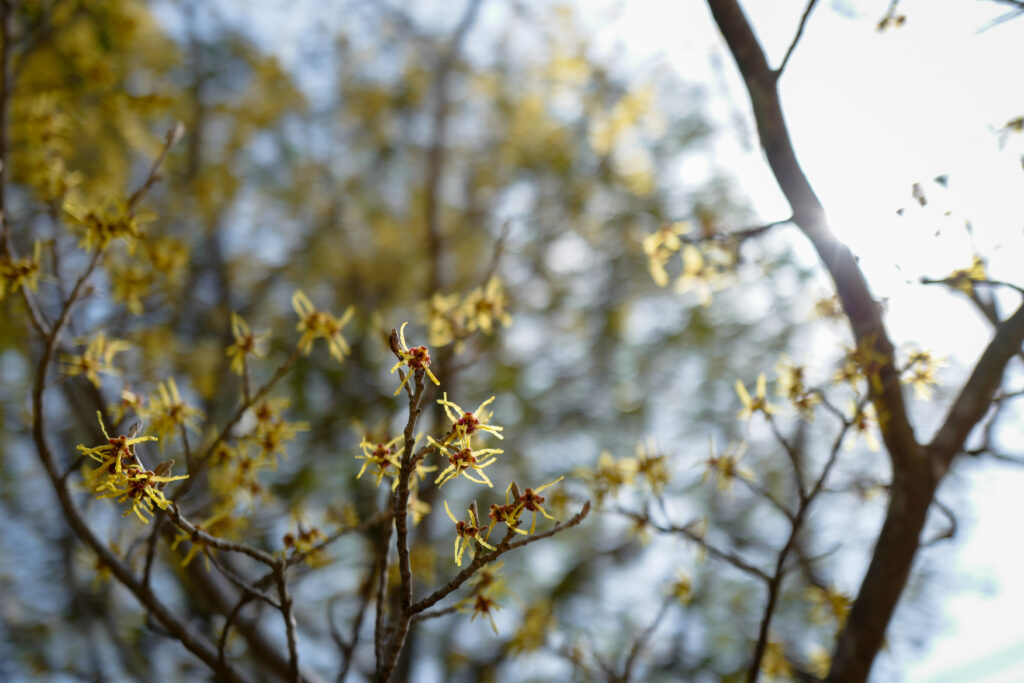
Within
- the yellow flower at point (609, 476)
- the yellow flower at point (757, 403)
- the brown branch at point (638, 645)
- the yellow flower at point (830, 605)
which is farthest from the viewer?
the yellow flower at point (830, 605)

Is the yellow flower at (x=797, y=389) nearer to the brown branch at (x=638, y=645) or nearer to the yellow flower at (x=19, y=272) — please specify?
the brown branch at (x=638, y=645)

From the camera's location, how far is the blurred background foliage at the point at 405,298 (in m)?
4.62

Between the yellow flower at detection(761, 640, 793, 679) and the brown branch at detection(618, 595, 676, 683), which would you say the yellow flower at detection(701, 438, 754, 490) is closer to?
the brown branch at detection(618, 595, 676, 683)

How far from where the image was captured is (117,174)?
210 inches

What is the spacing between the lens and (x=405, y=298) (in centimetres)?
608

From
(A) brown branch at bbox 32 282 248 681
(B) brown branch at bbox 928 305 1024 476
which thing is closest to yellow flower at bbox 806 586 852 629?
(B) brown branch at bbox 928 305 1024 476

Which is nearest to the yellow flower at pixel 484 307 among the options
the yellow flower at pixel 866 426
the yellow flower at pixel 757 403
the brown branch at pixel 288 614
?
the yellow flower at pixel 757 403

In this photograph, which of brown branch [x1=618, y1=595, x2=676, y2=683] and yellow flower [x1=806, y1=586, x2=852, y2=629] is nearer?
brown branch [x1=618, y1=595, x2=676, y2=683]

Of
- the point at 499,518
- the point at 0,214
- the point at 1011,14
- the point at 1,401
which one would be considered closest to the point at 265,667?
the point at 0,214

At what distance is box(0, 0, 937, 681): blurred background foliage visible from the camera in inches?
182

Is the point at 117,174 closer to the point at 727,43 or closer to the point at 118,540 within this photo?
the point at 118,540

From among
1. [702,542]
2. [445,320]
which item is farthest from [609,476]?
[445,320]

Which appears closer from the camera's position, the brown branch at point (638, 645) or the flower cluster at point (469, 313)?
the brown branch at point (638, 645)

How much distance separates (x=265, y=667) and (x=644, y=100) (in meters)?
5.20
